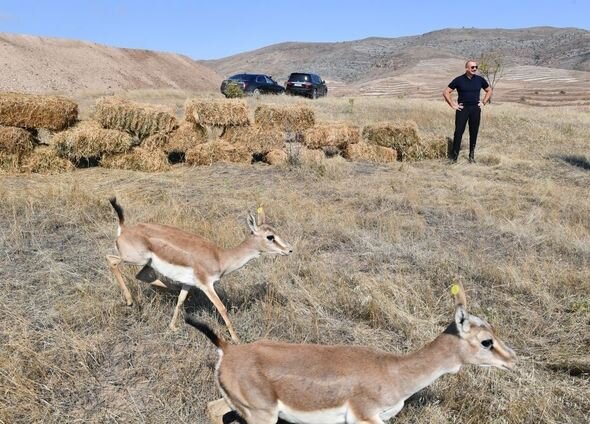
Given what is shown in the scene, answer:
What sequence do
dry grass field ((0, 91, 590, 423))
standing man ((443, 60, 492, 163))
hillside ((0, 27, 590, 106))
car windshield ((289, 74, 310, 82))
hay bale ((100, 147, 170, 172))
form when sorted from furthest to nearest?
hillside ((0, 27, 590, 106)) → car windshield ((289, 74, 310, 82)) → standing man ((443, 60, 492, 163)) → hay bale ((100, 147, 170, 172)) → dry grass field ((0, 91, 590, 423))

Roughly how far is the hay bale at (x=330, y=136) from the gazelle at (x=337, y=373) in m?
11.5

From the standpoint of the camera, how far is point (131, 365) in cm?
454

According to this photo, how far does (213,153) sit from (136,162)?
1900 mm

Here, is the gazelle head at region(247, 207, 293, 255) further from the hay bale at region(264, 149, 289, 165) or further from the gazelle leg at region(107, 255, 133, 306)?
the hay bale at region(264, 149, 289, 165)

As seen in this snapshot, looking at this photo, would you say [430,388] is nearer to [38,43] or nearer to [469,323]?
[469,323]

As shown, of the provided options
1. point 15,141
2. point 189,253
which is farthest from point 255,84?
point 189,253

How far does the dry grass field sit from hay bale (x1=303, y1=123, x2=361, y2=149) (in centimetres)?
292

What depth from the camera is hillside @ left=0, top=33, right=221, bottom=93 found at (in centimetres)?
4978

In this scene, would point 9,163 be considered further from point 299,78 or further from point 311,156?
point 299,78

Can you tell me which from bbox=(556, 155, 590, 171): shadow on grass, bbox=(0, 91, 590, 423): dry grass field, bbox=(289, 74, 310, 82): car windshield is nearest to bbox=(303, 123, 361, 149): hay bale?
bbox=(0, 91, 590, 423): dry grass field

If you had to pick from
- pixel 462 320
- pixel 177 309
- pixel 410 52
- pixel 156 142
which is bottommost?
pixel 177 309

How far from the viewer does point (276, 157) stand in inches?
549

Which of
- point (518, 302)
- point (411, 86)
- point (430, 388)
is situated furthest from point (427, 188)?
point (411, 86)

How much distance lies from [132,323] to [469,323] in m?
3.29
